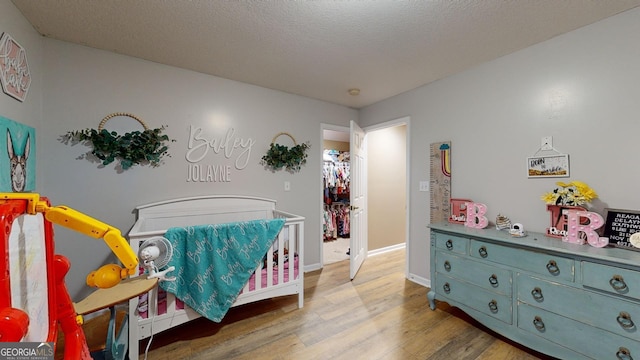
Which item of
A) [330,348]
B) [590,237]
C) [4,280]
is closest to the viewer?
[4,280]

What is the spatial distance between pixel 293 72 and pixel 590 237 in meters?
2.76

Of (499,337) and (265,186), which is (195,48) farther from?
(499,337)

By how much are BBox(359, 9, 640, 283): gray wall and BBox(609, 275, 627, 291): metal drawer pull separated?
592 millimetres

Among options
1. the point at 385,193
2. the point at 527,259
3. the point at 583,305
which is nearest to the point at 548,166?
the point at 527,259

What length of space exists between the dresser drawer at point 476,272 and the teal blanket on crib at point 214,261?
5.29 ft

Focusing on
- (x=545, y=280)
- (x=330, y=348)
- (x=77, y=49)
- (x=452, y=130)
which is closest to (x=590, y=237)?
(x=545, y=280)

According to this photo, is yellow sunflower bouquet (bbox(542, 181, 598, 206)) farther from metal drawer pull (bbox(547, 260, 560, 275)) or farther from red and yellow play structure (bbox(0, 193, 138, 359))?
red and yellow play structure (bbox(0, 193, 138, 359))

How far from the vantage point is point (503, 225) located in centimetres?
217

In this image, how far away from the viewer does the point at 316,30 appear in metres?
1.87

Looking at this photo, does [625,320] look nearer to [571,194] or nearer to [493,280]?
[493,280]

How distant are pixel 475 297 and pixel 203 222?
267 centimetres

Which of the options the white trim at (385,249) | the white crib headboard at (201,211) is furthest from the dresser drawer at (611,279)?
the white crib headboard at (201,211)

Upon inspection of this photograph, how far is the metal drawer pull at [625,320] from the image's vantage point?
138cm

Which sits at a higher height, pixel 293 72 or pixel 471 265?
pixel 293 72
